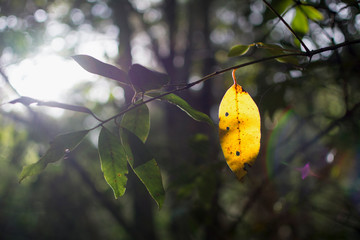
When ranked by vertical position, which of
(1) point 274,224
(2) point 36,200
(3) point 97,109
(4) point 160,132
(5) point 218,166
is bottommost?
(2) point 36,200

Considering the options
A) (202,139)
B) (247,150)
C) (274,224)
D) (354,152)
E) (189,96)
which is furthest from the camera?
(189,96)

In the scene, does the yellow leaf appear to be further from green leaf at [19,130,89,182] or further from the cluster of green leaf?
green leaf at [19,130,89,182]

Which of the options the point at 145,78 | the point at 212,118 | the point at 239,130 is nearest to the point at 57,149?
the point at 145,78

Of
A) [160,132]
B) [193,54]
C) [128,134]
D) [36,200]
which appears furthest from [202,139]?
[36,200]

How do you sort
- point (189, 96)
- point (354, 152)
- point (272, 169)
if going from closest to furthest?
1. point (272, 169)
2. point (354, 152)
3. point (189, 96)

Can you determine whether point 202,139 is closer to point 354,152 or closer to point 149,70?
point 149,70

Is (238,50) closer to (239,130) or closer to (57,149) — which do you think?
(239,130)

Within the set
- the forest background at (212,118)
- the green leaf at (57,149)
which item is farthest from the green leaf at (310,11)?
the green leaf at (57,149)

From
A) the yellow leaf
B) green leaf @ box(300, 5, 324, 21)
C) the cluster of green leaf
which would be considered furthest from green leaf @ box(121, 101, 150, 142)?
green leaf @ box(300, 5, 324, 21)
